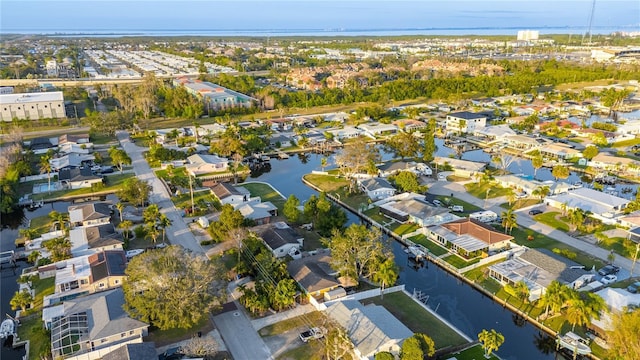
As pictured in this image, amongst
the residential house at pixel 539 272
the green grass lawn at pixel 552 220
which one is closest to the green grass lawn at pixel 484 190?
the green grass lawn at pixel 552 220

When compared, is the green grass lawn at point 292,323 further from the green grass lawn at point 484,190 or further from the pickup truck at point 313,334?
the green grass lawn at point 484,190

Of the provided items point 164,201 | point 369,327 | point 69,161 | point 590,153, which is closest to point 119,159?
point 69,161

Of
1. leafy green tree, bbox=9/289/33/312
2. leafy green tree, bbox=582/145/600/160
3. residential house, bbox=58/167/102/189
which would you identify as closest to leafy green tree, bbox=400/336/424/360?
leafy green tree, bbox=9/289/33/312

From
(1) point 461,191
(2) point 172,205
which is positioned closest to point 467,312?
(1) point 461,191

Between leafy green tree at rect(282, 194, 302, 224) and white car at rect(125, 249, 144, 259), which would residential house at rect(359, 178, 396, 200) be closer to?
leafy green tree at rect(282, 194, 302, 224)

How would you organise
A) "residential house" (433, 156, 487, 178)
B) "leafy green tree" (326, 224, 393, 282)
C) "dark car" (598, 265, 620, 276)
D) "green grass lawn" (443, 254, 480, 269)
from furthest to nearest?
"residential house" (433, 156, 487, 178), "green grass lawn" (443, 254, 480, 269), "dark car" (598, 265, 620, 276), "leafy green tree" (326, 224, 393, 282)
